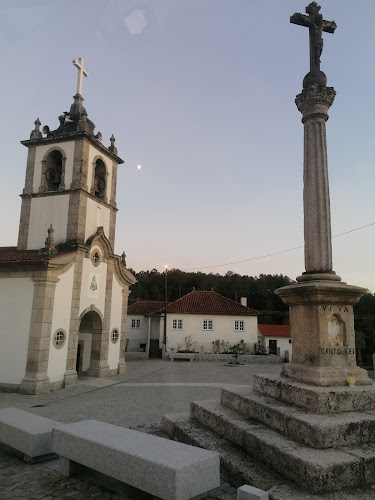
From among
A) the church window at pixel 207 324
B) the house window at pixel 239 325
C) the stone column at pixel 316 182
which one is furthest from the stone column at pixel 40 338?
the house window at pixel 239 325

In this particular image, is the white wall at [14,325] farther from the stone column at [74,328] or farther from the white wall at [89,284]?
the white wall at [89,284]

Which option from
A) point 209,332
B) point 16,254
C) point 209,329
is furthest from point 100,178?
point 209,332

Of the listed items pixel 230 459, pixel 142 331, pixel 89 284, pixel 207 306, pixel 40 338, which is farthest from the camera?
pixel 142 331

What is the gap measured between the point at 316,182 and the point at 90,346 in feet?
50.4

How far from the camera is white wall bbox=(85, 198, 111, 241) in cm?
1723

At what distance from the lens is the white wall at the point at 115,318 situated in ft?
60.2

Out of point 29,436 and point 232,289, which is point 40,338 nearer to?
point 29,436

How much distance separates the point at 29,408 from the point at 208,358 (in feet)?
63.5

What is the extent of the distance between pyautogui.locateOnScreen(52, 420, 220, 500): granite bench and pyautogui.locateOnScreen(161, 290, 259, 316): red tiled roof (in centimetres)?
2696

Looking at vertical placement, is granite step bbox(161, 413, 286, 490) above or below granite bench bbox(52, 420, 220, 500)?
below

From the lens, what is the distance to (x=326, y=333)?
532cm

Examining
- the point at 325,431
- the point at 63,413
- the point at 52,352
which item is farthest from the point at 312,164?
the point at 52,352

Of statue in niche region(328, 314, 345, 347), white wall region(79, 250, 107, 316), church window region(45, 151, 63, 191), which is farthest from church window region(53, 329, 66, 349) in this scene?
statue in niche region(328, 314, 345, 347)

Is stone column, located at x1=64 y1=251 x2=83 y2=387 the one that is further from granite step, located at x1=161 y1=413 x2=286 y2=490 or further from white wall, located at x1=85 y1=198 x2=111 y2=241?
granite step, located at x1=161 y1=413 x2=286 y2=490
